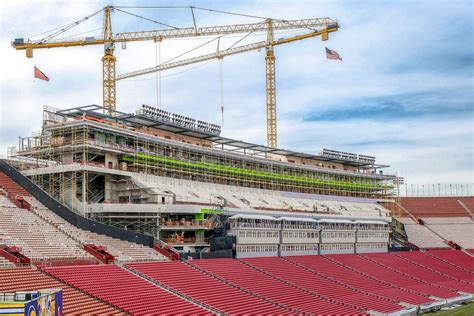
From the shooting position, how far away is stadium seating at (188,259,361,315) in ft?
169

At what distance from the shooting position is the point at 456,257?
94500 millimetres

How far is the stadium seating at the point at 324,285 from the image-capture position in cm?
5692

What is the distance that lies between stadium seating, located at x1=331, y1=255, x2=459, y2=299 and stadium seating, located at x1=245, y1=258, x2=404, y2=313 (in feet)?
30.5

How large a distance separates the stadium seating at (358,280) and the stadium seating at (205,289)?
1755 cm

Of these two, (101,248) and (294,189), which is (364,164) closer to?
(294,189)

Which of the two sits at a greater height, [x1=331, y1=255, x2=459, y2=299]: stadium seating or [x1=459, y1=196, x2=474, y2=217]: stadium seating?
[x1=459, y1=196, x2=474, y2=217]: stadium seating

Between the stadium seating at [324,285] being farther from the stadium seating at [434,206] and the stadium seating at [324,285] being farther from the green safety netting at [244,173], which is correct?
the stadium seating at [434,206]

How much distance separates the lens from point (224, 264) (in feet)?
185

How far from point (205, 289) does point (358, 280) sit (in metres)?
24.8

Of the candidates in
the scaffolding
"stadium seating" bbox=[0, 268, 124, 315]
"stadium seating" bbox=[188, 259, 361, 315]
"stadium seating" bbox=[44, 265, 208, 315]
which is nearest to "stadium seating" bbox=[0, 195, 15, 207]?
the scaffolding

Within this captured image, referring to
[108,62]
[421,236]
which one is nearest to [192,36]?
[108,62]

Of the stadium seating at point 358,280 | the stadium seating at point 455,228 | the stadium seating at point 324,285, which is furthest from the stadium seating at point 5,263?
the stadium seating at point 455,228

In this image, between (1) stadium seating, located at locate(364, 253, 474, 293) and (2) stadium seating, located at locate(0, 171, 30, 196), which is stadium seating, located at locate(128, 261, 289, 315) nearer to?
(2) stadium seating, located at locate(0, 171, 30, 196)

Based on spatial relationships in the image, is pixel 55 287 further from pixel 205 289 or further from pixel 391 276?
pixel 391 276
